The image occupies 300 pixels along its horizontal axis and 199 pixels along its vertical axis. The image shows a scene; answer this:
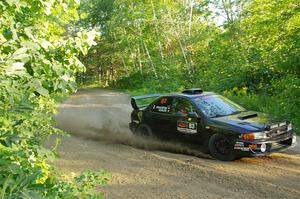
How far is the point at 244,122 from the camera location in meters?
7.86

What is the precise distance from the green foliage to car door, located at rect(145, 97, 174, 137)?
19.2 ft

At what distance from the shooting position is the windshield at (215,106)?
339 inches

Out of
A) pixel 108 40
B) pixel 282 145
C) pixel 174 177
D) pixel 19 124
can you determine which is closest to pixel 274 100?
pixel 282 145

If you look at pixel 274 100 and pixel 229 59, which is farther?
pixel 229 59

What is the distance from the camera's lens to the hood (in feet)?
24.8

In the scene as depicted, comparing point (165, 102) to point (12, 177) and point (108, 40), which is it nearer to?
point (12, 177)

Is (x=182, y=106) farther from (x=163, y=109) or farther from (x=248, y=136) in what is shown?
(x=248, y=136)

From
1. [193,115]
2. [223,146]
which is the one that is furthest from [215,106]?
[223,146]

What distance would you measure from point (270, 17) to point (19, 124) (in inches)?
546

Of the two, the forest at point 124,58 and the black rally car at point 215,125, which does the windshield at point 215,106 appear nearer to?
the black rally car at point 215,125

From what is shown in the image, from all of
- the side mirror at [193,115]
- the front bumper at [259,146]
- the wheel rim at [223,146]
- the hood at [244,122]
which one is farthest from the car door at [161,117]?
the front bumper at [259,146]

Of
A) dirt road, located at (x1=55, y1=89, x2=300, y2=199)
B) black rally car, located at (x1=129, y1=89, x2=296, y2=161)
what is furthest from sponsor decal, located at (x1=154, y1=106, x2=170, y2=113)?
dirt road, located at (x1=55, y1=89, x2=300, y2=199)

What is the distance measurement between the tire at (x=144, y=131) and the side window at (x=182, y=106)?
44.4 inches

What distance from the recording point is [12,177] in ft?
6.40
